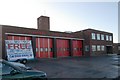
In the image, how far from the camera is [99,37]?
38.5 m

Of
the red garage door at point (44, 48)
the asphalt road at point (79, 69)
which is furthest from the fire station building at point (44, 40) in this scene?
the asphalt road at point (79, 69)

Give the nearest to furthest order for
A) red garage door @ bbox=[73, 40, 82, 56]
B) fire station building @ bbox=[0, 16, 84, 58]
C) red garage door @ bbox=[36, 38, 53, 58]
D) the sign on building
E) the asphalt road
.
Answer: the asphalt road, the sign on building, fire station building @ bbox=[0, 16, 84, 58], red garage door @ bbox=[36, 38, 53, 58], red garage door @ bbox=[73, 40, 82, 56]

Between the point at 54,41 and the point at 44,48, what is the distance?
2.73 metres

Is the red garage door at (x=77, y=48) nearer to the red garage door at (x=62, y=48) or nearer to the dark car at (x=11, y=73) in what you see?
the red garage door at (x=62, y=48)

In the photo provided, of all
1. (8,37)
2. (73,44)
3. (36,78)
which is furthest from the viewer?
(73,44)

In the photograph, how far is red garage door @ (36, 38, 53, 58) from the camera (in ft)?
83.2

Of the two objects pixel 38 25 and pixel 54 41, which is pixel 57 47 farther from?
pixel 38 25

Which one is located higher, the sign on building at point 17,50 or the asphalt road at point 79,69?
the sign on building at point 17,50

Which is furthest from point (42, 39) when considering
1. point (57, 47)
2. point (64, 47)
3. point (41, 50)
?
point (64, 47)

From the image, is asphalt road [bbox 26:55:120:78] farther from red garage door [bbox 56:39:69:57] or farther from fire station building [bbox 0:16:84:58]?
→ red garage door [bbox 56:39:69:57]

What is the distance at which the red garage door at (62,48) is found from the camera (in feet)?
94.8

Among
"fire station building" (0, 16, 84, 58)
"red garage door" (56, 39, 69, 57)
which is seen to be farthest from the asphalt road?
"red garage door" (56, 39, 69, 57)

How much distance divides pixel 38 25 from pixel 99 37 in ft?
56.4

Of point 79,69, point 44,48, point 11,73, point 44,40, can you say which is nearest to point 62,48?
point 44,48
